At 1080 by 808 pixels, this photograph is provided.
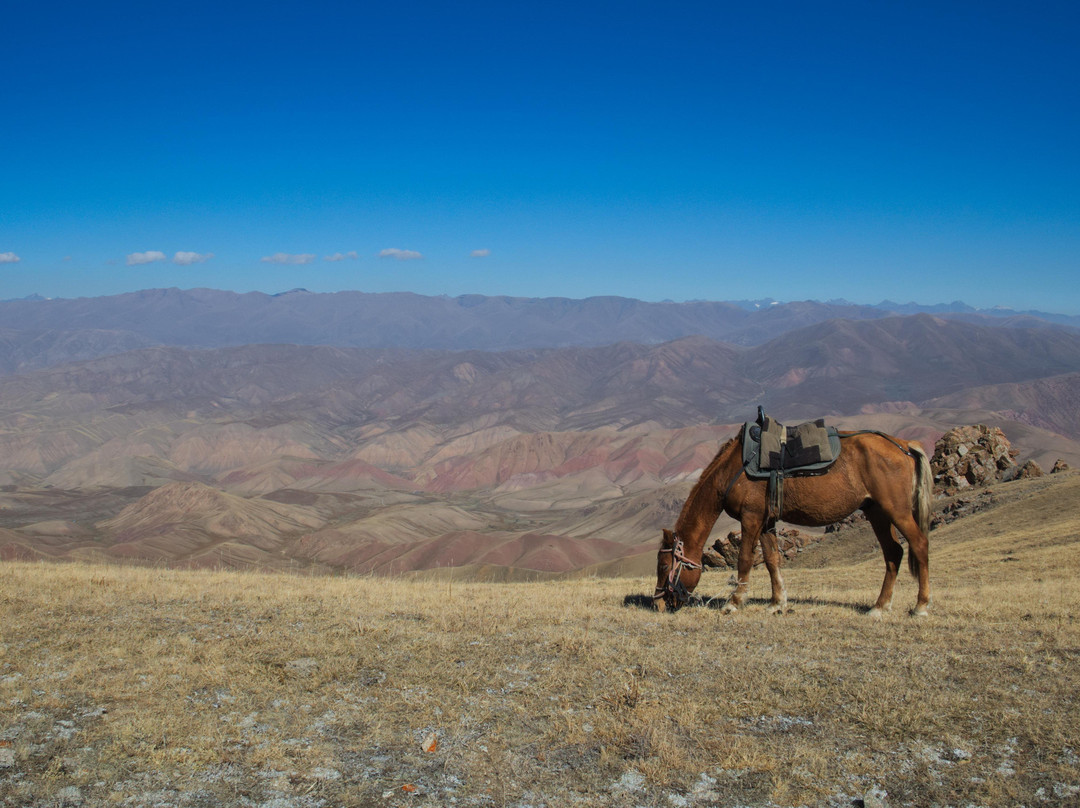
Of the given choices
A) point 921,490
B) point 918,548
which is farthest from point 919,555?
point 921,490

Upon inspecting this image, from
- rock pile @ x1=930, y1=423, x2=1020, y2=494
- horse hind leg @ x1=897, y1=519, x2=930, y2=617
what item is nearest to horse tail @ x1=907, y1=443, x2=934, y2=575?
horse hind leg @ x1=897, y1=519, x2=930, y2=617

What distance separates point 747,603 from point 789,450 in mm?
2780

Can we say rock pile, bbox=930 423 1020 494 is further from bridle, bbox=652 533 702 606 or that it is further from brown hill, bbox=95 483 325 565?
brown hill, bbox=95 483 325 565

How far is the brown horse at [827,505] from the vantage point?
994 cm

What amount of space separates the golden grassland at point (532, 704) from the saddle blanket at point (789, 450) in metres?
2.11

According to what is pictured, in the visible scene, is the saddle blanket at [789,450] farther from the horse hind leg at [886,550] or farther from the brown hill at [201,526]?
the brown hill at [201,526]

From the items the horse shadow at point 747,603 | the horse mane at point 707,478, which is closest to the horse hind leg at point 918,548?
the horse shadow at point 747,603

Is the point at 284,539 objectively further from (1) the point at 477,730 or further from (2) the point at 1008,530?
(1) the point at 477,730

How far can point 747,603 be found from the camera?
440 inches

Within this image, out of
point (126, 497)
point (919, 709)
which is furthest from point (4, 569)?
point (126, 497)

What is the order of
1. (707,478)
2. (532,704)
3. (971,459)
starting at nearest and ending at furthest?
(532,704) → (707,478) → (971,459)

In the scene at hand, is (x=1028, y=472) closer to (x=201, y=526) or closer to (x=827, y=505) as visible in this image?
(x=827, y=505)

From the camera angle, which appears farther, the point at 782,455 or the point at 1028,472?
the point at 1028,472

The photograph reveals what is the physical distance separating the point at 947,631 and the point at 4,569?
16.8 meters
